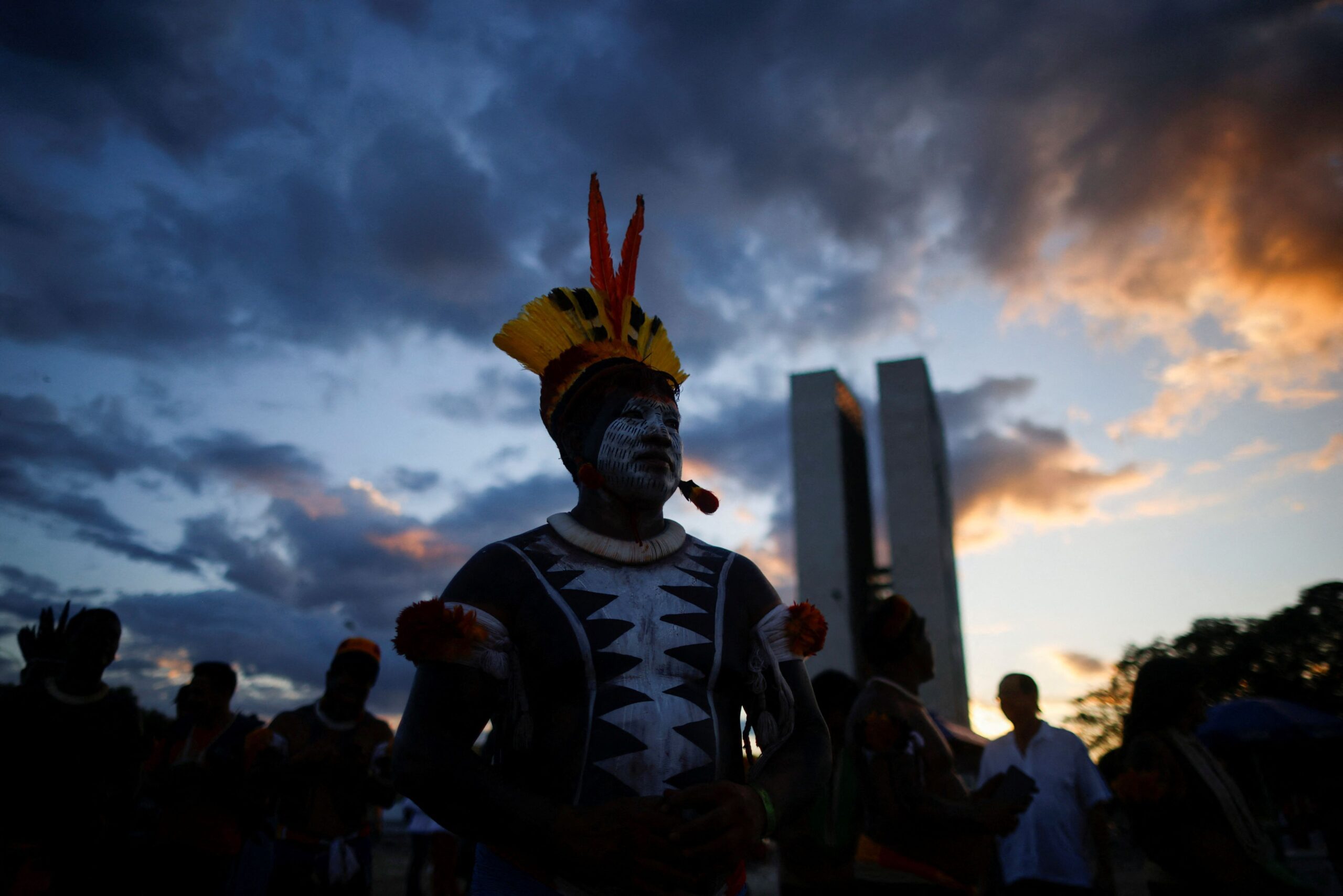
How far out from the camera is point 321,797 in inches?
206

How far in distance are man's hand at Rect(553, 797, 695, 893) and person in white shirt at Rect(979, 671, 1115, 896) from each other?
350cm

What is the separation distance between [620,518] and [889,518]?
35.4 meters

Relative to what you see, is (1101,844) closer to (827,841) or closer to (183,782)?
(827,841)

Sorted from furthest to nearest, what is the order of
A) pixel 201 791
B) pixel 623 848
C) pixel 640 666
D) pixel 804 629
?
1. pixel 201 791
2. pixel 804 629
3. pixel 640 666
4. pixel 623 848

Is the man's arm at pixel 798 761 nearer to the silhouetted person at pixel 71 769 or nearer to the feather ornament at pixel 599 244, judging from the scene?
the feather ornament at pixel 599 244

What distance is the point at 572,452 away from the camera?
8.71ft

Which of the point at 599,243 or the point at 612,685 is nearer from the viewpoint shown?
the point at 612,685

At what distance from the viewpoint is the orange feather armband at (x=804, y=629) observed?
236 centimetres

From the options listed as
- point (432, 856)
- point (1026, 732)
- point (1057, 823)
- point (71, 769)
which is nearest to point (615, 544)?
point (71, 769)

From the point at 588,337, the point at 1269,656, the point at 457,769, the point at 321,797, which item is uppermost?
the point at 1269,656

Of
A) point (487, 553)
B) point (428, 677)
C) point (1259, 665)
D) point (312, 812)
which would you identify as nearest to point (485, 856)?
point (428, 677)

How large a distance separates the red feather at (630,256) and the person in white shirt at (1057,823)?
366cm

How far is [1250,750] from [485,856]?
1820 centimetres

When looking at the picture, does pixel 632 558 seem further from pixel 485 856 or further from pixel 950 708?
pixel 950 708
